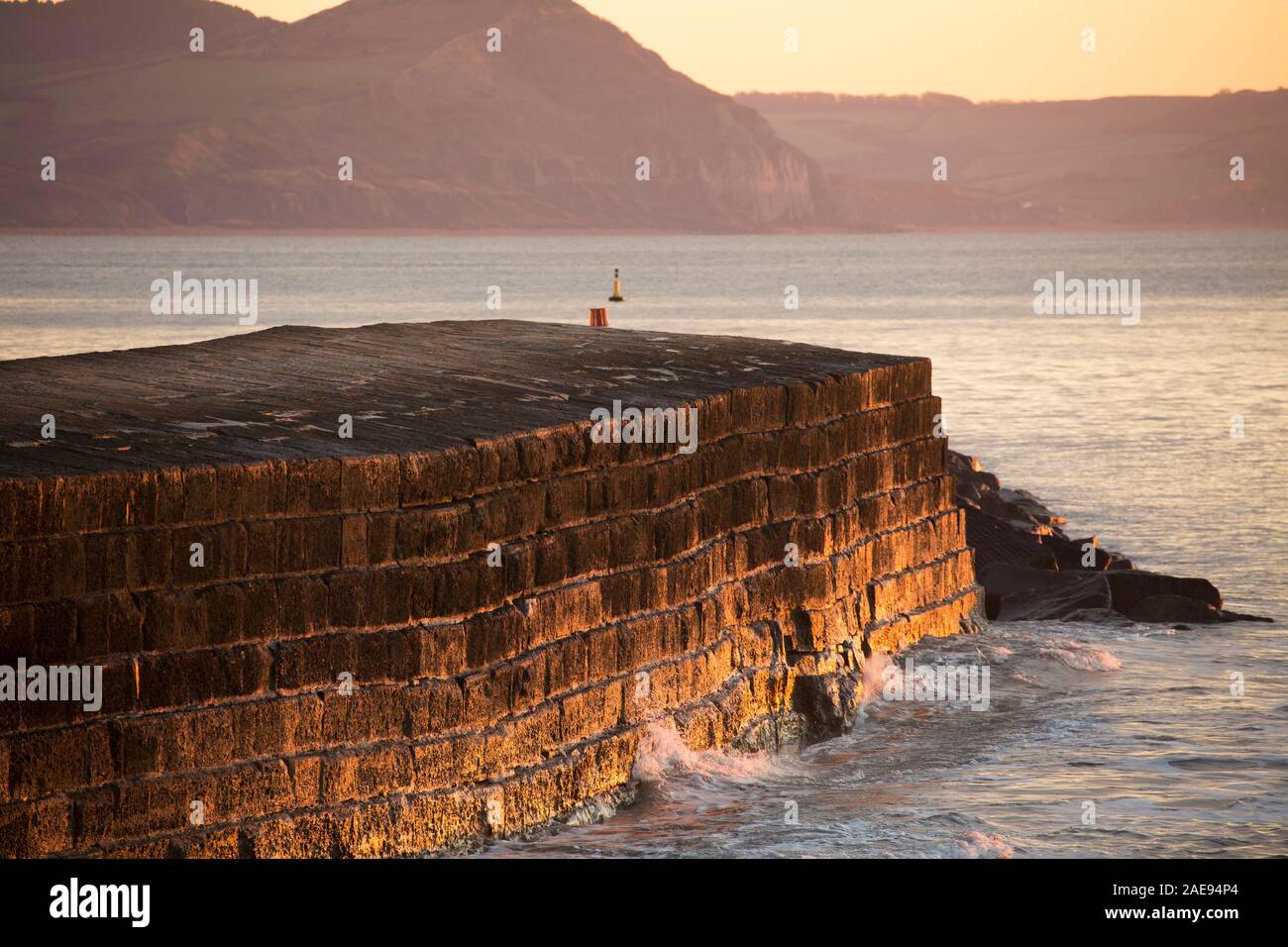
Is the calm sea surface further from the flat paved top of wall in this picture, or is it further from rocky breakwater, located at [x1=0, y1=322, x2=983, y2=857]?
the flat paved top of wall

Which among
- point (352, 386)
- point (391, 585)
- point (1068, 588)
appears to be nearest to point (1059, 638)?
point (1068, 588)

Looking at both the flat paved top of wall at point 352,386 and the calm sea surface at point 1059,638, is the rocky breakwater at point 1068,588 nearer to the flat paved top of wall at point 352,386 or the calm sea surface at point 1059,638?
the calm sea surface at point 1059,638

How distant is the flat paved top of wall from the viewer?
9.33m

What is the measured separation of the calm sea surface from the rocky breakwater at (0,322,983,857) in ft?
1.99

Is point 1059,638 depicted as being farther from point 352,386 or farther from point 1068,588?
point 352,386

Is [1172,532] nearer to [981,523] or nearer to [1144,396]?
[981,523]

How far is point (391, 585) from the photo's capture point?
9.42m

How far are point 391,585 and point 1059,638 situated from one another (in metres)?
9.23

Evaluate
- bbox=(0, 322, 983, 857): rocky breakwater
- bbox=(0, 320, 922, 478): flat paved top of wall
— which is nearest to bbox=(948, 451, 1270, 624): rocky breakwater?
bbox=(0, 320, 922, 478): flat paved top of wall

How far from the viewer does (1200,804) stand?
39.4 feet

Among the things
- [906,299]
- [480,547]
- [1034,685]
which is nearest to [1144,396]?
[1034,685]

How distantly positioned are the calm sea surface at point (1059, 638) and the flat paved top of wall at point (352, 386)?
233 centimetres

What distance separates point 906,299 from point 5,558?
91.0 meters
